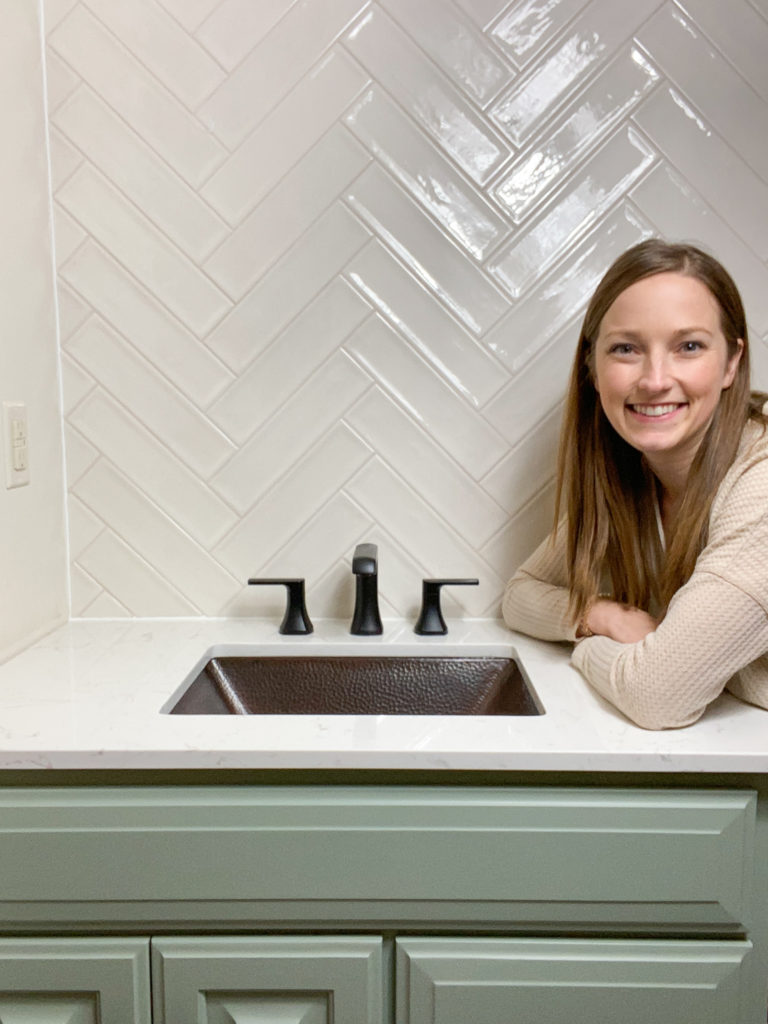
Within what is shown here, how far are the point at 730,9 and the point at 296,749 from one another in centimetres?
139

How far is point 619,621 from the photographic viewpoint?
1213 millimetres

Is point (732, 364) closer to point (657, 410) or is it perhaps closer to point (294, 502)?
point (657, 410)

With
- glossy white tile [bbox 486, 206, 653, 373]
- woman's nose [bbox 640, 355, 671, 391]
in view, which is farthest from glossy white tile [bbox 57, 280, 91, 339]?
woman's nose [bbox 640, 355, 671, 391]

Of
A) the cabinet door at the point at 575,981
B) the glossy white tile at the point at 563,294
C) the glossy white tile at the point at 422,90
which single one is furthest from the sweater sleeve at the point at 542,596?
the glossy white tile at the point at 422,90

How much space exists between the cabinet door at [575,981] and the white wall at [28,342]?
2.58 ft

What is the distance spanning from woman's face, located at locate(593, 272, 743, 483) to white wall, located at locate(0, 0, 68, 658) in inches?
36.2

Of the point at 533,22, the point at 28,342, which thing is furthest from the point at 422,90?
the point at 28,342

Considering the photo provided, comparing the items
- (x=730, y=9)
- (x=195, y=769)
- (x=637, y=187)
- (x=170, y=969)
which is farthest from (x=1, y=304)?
(x=730, y=9)

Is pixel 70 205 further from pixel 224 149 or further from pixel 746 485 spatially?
pixel 746 485

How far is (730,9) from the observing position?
4.55ft

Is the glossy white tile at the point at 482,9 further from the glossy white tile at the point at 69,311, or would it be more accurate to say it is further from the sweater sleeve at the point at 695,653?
the sweater sleeve at the point at 695,653

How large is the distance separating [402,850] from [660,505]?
2.26 ft

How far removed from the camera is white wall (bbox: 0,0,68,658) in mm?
1275

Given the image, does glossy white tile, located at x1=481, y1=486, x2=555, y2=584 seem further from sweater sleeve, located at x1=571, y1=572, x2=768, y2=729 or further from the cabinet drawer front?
the cabinet drawer front
